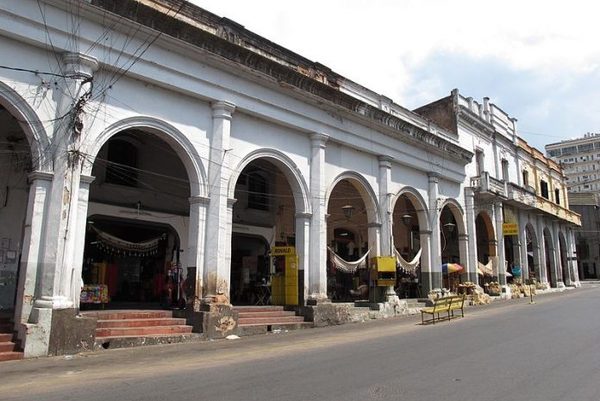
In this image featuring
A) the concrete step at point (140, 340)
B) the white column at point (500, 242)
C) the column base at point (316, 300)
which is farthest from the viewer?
the white column at point (500, 242)

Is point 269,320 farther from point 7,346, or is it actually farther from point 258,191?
point 258,191

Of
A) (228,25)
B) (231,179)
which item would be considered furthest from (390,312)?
(228,25)

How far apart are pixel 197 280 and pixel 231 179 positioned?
9.45 ft

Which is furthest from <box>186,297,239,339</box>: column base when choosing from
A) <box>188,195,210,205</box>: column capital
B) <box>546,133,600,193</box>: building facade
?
<box>546,133,600,193</box>: building facade

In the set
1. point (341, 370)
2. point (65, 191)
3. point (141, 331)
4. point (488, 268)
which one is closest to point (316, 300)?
point (141, 331)

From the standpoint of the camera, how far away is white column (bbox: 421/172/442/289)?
2088 centimetres

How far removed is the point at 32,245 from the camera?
32.1ft

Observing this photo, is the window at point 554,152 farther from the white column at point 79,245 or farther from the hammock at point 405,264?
the white column at point 79,245

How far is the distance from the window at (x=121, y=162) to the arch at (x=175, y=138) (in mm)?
3662

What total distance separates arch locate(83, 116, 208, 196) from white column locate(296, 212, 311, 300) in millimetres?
3758

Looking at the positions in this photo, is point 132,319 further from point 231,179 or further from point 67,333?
point 231,179

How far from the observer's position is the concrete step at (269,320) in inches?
523

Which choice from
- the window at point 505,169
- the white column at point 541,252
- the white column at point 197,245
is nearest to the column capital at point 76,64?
the white column at point 197,245

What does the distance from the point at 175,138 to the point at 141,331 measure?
15.5ft
